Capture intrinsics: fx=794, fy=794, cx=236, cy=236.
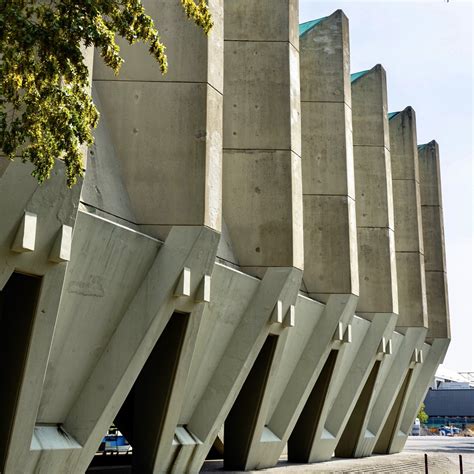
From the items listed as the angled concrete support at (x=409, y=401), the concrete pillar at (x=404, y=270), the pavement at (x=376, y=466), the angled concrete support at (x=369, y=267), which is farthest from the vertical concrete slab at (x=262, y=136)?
the angled concrete support at (x=409, y=401)

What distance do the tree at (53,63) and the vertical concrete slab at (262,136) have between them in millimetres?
11583

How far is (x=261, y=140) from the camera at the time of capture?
21.3 meters

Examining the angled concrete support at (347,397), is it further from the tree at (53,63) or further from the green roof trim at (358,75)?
the tree at (53,63)

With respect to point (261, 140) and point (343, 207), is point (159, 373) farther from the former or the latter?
point (343, 207)

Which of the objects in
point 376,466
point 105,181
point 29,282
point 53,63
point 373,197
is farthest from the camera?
point 373,197

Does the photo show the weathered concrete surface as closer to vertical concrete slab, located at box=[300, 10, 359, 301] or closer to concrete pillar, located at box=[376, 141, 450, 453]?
vertical concrete slab, located at box=[300, 10, 359, 301]

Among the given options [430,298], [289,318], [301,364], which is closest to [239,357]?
[289,318]

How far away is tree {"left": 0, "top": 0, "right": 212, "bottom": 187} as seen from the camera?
852cm

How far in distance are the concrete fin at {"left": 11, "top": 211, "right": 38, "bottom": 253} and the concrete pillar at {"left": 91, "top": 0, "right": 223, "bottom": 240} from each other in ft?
12.5

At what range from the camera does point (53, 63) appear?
28.8ft

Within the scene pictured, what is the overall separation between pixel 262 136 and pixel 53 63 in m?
12.8

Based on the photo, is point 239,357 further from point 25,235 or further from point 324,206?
point 25,235

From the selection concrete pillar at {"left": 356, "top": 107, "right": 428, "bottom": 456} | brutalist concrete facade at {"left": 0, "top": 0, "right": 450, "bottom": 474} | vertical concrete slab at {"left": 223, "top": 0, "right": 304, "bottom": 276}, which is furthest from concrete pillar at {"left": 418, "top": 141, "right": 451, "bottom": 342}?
vertical concrete slab at {"left": 223, "top": 0, "right": 304, "bottom": 276}

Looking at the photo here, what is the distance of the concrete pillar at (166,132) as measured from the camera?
16.3 meters
